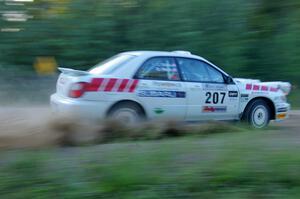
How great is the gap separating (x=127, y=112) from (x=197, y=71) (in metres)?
1.66

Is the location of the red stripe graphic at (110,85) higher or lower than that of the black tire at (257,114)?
higher

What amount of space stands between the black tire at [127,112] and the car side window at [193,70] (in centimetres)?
114

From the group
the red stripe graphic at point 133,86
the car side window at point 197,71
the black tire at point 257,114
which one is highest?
the car side window at point 197,71

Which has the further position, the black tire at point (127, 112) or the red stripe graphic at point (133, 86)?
the red stripe graphic at point (133, 86)

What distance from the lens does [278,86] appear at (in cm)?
1166

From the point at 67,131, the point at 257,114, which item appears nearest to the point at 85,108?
the point at 67,131

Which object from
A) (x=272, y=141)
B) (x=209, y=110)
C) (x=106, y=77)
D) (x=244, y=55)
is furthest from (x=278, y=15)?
(x=272, y=141)

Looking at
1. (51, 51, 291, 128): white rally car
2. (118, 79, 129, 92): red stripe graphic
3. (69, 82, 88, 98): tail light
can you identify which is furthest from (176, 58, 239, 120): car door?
(69, 82, 88, 98): tail light

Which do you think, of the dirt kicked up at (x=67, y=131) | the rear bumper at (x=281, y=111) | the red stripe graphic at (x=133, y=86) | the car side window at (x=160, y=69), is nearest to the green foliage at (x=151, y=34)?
the rear bumper at (x=281, y=111)

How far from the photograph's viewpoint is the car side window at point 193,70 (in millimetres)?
10734

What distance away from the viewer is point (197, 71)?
10867 mm

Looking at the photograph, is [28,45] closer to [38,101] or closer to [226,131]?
[38,101]

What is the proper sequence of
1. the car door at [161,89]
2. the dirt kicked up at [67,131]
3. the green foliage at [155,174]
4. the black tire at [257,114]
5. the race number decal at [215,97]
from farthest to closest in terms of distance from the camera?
the black tire at [257,114] → the race number decal at [215,97] → the car door at [161,89] → the dirt kicked up at [67,131] → the green foliage at [155,174]

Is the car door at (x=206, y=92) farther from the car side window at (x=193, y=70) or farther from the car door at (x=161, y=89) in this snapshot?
the car door at (x=161, y=89)
